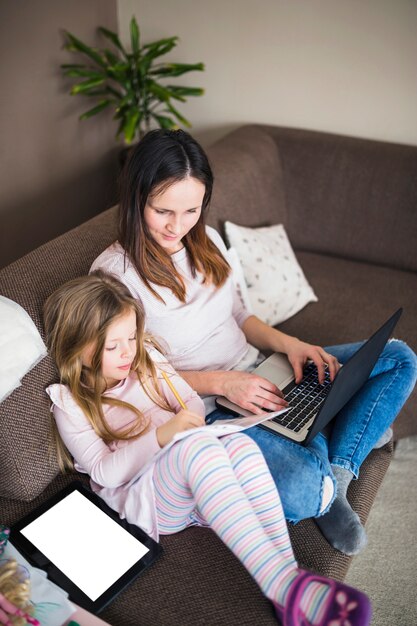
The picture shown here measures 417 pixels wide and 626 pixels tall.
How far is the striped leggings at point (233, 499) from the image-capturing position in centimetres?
107

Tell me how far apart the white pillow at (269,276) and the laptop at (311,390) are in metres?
0.39

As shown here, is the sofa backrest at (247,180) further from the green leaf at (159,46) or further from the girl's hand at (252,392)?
the girl's hand at (252,392)

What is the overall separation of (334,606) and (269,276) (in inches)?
48.0

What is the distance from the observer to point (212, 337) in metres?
1.59

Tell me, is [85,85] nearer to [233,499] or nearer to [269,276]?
[269,276]

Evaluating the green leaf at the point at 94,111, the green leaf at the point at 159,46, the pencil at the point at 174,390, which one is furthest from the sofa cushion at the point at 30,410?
the green leaf at the point at 159,46

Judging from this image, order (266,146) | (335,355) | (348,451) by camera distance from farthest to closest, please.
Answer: (266,146) < (335,355) < (348,451)

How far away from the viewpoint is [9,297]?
53.2 inches

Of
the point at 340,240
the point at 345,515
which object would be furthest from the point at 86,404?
the point at 340,240

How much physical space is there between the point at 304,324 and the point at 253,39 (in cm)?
133

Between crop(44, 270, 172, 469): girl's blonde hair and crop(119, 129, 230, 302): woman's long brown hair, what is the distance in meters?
0.13

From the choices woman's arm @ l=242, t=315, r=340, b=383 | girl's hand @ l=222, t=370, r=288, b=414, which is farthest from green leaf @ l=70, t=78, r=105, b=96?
girl's hand @ l=222, t=370, r=288, b=414

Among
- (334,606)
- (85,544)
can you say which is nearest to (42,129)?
(85,544)

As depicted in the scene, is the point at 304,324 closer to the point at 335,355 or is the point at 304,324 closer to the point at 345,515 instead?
the point at 335,355
